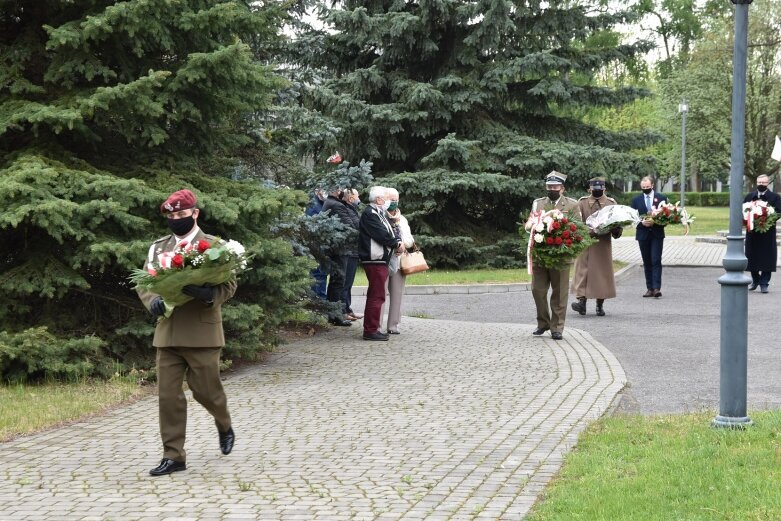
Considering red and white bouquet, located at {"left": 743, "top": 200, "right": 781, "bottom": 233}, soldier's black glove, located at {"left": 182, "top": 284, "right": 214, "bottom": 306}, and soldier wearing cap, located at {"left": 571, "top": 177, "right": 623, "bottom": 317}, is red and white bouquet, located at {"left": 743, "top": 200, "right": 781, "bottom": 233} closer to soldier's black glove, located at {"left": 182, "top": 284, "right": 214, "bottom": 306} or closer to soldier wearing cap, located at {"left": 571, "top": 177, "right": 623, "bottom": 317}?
soldier wearing cap, located at {"left": 571, "top": 177, "right": 623, "bottom": 317}

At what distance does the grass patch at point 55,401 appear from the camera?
27.5 feet

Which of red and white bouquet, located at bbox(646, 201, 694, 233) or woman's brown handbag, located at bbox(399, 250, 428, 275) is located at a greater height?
red and white bouquet, located at bbox(646, 201, 694, 233)

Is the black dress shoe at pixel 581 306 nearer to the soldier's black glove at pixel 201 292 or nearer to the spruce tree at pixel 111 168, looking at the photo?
the spruce tree at pixel 111 168

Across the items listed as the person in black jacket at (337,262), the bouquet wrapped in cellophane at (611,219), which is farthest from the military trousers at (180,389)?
the bouquet wrapped in cellophane at (611,219)

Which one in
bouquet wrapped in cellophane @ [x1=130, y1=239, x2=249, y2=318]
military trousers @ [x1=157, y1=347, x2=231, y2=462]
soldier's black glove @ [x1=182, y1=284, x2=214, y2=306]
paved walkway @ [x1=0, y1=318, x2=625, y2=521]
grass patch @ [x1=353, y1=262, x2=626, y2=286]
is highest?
bouquet wrapped in cellophane @ [x1=130, y1=239, x2=249, y2=318]

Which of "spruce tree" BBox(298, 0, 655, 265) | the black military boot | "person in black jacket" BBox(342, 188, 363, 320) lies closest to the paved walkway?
"person in black jacket" BBox(342, 188, 363, 320)

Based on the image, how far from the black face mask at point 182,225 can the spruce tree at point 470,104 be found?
1684 cm

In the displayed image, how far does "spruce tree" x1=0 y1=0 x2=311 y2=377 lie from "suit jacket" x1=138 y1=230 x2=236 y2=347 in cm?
271

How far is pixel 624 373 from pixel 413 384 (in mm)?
2225

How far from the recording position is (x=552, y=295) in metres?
13.7

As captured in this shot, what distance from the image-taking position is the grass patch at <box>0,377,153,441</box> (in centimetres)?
838

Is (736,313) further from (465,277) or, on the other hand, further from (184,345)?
(465,277)

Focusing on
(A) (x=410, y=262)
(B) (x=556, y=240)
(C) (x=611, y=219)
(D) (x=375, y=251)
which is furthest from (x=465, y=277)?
(B) (x=556, y=240)

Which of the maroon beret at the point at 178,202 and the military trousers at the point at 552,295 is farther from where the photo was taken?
the military trousers at the point at 552,295
